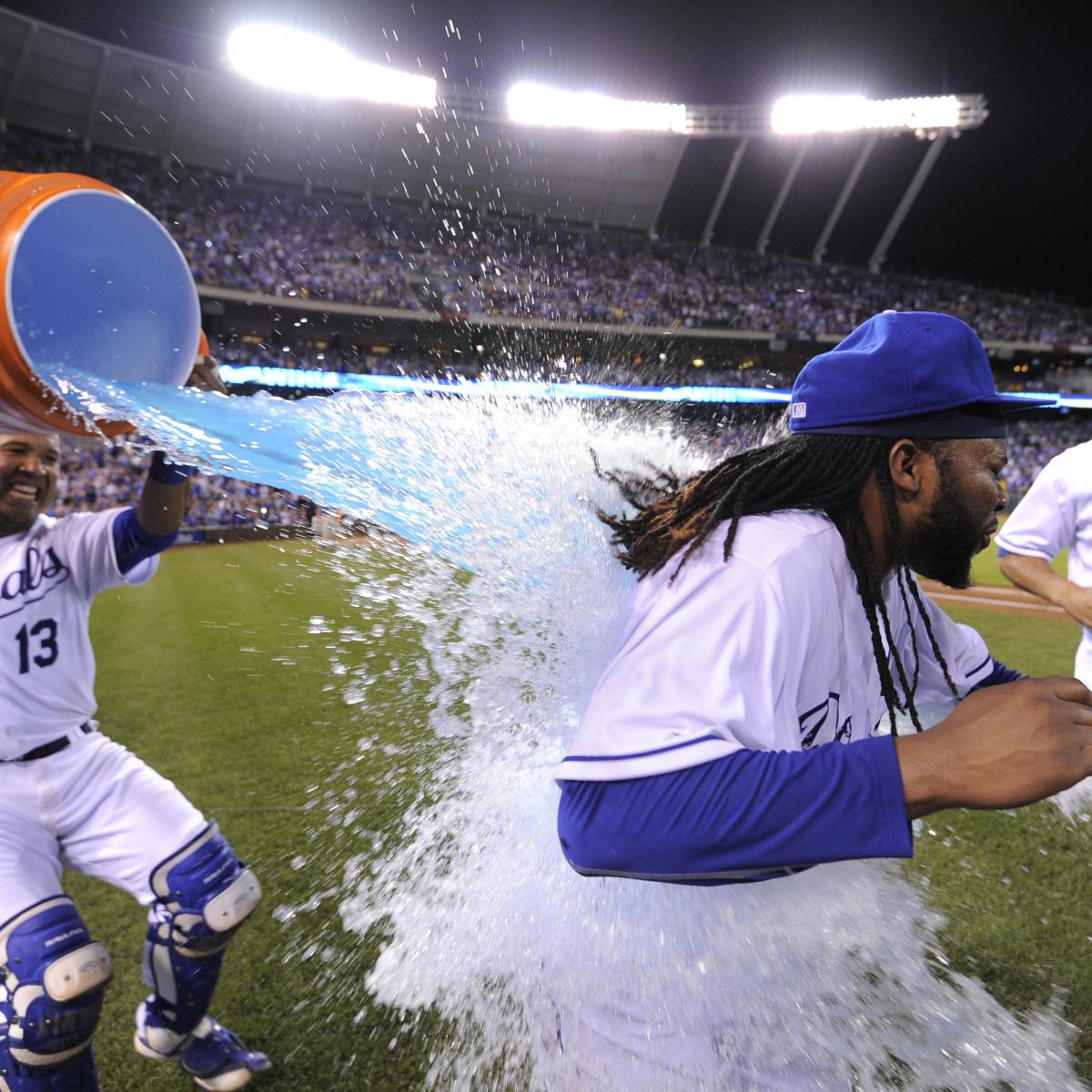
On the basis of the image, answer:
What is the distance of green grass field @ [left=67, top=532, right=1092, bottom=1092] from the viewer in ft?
8.54

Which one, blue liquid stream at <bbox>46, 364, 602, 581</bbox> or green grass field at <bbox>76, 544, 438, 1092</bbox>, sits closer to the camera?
blue liquid stream at <bbox>46, 364, 602, 581</bbox>

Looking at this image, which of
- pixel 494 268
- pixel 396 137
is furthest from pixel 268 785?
pixel 494 268

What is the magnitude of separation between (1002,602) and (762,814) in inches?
440

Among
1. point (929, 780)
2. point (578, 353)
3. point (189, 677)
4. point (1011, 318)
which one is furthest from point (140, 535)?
point (1011, 318)

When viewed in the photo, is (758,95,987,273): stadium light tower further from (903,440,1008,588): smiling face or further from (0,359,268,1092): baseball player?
(903,440,1008,588): smiling face

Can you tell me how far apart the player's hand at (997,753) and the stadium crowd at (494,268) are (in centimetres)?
2703

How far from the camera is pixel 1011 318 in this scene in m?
37.0

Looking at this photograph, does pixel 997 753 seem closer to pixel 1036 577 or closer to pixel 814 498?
pixel 814 498

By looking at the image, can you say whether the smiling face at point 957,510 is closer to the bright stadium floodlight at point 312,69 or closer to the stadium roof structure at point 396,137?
the bright stadium floodlight at point 312,69

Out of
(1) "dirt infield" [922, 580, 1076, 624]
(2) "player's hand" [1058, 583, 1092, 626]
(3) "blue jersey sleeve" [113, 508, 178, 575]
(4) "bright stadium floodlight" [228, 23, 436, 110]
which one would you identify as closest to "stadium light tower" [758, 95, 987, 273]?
(4) "bright stadium floodlight" [228, 23, 436, 110]

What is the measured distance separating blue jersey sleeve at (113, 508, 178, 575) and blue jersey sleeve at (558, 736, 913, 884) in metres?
2.15

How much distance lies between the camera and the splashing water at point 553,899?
146cm

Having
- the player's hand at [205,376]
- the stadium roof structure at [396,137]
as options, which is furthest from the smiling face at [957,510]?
the stadium roof structure at [396,137]

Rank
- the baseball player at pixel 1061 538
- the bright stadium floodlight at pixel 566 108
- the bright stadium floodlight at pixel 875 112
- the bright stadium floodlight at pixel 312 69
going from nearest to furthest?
the baseball player at pixel 1061 538, the bright stadium floodlight at pixel 312 69, the bright stadium floodlight at pixel 566 108, the bright stadium floodlight at pixel 875 112
